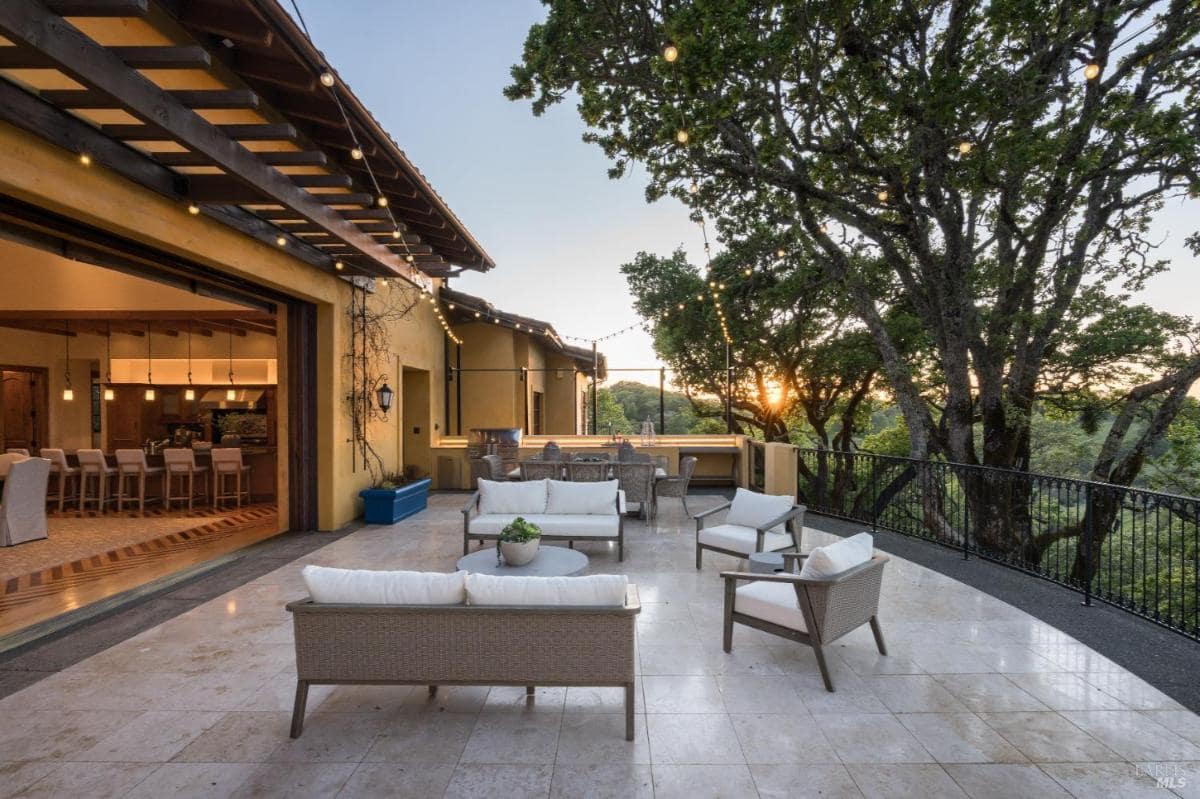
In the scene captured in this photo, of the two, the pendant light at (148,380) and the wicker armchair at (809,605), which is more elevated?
the pendant light at (148,380)

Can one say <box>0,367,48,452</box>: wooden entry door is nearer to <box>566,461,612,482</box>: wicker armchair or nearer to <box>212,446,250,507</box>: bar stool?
<box>212,446,250,507</box>: bar stool

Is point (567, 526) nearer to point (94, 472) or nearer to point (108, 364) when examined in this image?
point (94, 472)

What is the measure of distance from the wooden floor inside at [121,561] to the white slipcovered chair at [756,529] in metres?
5.40

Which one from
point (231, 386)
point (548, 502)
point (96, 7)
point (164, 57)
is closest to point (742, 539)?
point (548, 502)

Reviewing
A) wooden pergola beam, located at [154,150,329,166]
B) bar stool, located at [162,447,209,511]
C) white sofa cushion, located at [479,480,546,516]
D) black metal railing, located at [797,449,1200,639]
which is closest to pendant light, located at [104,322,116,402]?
bar stool, located at [162,447,209,511]

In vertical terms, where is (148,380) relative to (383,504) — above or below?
above

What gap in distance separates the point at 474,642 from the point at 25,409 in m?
13.6

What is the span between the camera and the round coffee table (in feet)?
12.4

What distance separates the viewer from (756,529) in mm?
4926

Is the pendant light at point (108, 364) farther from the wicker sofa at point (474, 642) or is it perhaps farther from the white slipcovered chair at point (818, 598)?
the white slipcovered chair at point (818, 598)

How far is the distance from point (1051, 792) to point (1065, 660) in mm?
1588

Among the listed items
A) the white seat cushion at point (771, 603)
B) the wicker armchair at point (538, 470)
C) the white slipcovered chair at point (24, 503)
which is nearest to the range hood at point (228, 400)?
the white slipcovered chair at point (24, 503)

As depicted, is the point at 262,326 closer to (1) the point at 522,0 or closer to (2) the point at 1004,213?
(1) the point at 522,0

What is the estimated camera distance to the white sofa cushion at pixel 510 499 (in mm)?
5801
